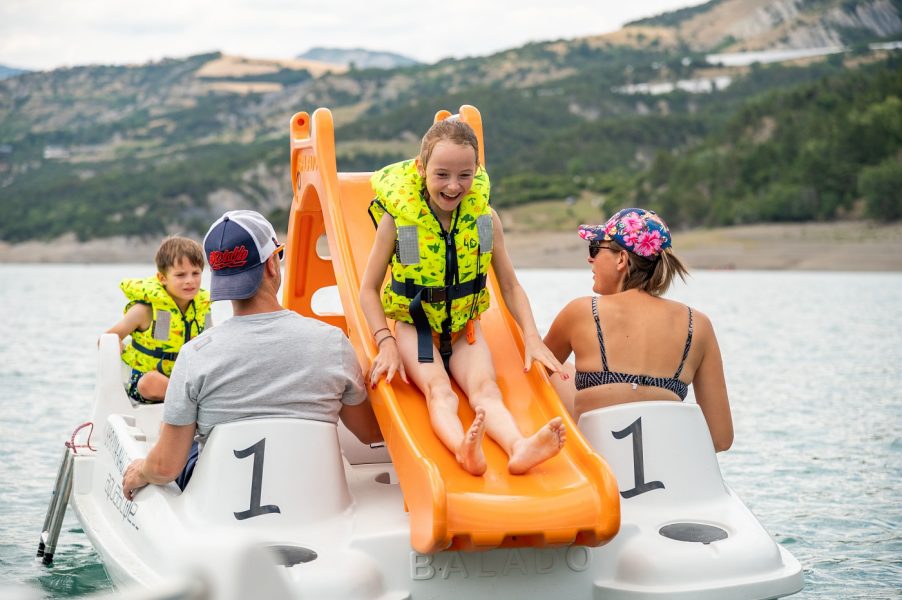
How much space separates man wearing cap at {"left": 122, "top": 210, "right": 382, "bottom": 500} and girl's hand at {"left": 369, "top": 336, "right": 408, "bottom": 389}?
0.21 meters

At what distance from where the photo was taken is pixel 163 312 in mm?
6426

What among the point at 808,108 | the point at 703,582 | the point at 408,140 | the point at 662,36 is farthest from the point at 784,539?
the point at 662,36

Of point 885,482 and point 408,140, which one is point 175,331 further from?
point 408,140

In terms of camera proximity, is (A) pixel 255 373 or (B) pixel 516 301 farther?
(B) pixel 516 301

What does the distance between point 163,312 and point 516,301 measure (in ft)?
8.58

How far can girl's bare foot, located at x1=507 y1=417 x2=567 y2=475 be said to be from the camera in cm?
371

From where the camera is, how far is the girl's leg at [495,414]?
3.80m

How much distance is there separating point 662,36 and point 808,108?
110631 millimetres

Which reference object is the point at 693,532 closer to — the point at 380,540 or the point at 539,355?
the point at 539,355

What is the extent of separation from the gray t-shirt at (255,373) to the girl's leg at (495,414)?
0.60m

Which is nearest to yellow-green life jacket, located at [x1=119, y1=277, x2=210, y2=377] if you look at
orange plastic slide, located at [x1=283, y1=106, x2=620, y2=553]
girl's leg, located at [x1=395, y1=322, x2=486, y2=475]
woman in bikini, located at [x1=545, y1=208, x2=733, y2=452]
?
orange plastic slide, located at [x1=283, y1=106, x2=620, y2=553]

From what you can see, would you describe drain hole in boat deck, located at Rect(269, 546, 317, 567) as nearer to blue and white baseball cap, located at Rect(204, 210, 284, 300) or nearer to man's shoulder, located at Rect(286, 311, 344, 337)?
man's shoulder, located at Rect(286, 311, 344, 337)

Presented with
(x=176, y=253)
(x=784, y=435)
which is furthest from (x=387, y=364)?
(x=784, y=435)

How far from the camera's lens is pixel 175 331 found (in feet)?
21.1
